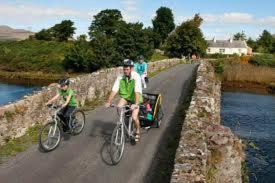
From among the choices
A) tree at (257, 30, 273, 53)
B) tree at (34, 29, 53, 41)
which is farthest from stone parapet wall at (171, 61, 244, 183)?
tree at (257, 30, 273, 53)

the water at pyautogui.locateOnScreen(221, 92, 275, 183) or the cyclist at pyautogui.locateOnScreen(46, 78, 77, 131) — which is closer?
the cyclist at pyautogui.locateOnScreen(46, 78, 77, 131)

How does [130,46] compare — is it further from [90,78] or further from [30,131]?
[30,131]

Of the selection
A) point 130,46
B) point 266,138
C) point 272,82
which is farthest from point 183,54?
point 266,138

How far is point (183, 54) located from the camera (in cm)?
8931

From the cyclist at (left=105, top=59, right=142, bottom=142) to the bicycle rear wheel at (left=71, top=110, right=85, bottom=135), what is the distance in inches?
84.1

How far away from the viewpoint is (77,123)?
40.4ft

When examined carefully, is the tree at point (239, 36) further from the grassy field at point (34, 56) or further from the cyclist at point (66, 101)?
the cyclist at point (66, 101)

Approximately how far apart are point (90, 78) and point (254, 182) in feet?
30.0

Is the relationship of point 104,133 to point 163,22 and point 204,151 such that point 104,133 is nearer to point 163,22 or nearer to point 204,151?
point 204,151

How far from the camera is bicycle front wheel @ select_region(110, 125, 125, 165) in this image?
9.52 m

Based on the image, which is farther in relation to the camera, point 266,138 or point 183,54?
point 183,54

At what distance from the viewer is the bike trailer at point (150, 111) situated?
12.5m

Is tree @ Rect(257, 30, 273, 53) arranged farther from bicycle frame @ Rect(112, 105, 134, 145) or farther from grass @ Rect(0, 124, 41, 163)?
bicycle frame @ Rect(112, 105, 134, 145)

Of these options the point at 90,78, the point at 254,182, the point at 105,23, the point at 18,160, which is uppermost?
the point at 105,23
